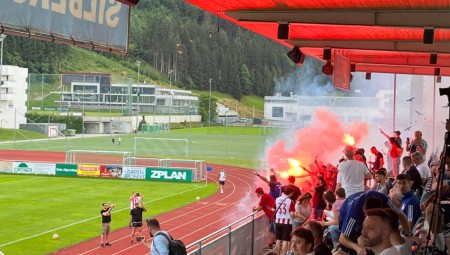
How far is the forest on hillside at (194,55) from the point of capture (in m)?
119

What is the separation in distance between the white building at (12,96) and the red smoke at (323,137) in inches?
2157

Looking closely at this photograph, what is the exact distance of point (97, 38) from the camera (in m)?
6.80

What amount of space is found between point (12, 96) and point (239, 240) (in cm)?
7669

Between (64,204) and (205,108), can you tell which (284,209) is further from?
(205,108)

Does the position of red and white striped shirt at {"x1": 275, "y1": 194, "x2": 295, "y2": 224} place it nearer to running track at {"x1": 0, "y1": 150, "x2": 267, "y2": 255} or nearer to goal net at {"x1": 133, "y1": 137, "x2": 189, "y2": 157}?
running track at {"x1": 0, "y1": 150, "x2": 267, "y2": 255}

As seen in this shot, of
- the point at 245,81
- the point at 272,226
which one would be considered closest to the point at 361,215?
the point at 272,226

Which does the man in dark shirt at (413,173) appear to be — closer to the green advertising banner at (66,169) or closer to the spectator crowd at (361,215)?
the spectator crowd at (361,215)

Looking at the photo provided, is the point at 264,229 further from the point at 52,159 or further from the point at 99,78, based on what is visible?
the point at 99,78

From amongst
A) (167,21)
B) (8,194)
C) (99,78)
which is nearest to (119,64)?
(167,21)

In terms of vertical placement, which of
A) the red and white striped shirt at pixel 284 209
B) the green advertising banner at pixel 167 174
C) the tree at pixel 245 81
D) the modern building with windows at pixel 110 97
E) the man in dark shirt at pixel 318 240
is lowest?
the green advertising banner at pixel 167 174

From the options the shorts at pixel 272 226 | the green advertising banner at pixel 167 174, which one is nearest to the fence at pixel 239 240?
the shorts at pixel 272 226

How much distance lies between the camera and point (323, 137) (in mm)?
30484

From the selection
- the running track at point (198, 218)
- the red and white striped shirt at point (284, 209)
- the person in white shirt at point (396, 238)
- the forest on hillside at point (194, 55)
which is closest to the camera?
the person in white shirt at point (396, 238)

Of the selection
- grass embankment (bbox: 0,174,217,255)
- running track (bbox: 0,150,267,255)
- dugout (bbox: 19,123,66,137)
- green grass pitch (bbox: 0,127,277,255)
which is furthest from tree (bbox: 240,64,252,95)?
grass embankment (bbox: 0,174,217,255)
